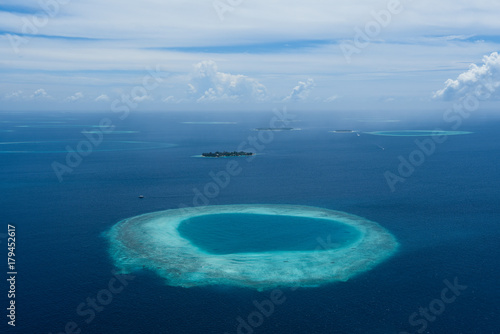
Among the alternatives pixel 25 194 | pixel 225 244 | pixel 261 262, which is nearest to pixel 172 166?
pixel 25 194

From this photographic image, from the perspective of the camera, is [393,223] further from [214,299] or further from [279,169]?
[279,169]

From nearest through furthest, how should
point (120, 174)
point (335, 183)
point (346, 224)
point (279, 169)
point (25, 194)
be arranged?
point (346, 224) < point (25, 194) < point (335, 183) < point (120, 174) < point (279, 169)

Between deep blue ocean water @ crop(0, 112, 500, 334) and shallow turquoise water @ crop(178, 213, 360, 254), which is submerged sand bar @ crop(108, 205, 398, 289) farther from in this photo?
deep blue ocean water @ crop(0, 112, 500, 334)

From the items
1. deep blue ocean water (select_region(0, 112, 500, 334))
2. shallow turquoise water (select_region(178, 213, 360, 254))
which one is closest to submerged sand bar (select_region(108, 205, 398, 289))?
shallow turquoise water (select_region(178, 213, 360, 254))

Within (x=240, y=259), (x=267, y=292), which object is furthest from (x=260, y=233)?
(x=267, y=292)

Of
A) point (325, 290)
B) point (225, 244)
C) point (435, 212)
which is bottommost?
point (325, 290)

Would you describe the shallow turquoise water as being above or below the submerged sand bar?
above
